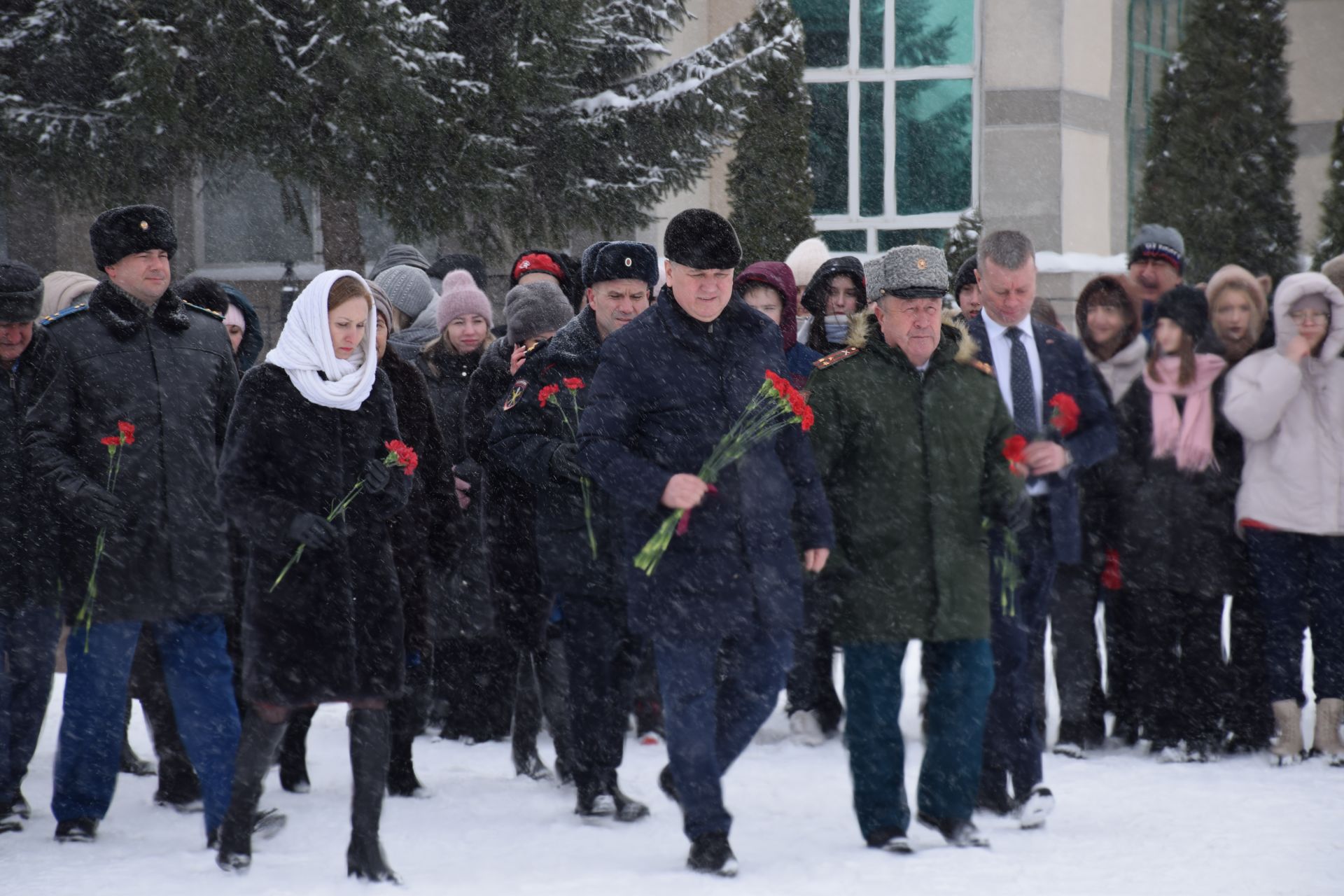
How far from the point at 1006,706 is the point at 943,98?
1270cm

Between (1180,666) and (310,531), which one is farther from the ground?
(310,531)

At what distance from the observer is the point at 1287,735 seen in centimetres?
704

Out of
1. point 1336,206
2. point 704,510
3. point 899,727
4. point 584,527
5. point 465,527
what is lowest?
point 899,727

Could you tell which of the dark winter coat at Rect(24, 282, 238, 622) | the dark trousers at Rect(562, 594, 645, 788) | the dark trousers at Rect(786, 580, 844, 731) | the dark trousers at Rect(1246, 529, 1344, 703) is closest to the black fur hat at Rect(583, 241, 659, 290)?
the dark trousers at Rect(562, 594, 645, 788)

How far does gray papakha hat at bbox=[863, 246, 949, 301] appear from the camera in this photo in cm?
545

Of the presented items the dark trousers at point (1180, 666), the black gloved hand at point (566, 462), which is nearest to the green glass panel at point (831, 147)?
the dark trousers at point (1180, 666)

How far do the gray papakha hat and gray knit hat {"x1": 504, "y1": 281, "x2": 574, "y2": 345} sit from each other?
62.2 inches

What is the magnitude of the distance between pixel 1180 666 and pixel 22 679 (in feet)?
15.1

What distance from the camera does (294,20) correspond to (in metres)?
12.1

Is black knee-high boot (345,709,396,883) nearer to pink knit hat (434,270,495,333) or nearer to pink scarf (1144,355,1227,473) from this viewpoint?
pink knit hat (434,270,495,333)

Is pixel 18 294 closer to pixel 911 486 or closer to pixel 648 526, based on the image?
pixel 648 526

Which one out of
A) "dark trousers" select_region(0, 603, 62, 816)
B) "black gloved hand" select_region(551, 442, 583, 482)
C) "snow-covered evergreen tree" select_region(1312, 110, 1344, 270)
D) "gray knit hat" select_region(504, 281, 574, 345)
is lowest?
"dark trousers" select_region(0, 603, 62, 816)

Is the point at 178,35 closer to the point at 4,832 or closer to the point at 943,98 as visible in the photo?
the point at 4,832

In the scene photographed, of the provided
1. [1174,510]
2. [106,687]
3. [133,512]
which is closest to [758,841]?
[106,687]
